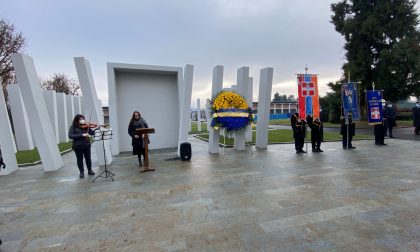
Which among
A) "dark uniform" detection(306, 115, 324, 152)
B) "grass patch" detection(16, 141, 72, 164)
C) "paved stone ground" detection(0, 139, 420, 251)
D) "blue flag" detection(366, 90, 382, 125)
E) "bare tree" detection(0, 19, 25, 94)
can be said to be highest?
"bare tree" detection(0, 19, 25, 94)

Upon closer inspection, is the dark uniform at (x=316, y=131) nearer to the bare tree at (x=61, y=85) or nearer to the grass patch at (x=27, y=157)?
the grass patch at (x=27, y=157)

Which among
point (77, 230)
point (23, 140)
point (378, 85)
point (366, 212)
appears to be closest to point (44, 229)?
point (77, 230)

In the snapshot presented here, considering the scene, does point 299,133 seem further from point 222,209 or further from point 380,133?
point 222,209

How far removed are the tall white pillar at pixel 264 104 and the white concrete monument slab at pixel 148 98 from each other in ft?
12.8

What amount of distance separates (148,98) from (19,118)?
8124 millimetres

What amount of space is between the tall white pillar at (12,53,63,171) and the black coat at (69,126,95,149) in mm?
1898

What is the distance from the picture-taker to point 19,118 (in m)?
14.9

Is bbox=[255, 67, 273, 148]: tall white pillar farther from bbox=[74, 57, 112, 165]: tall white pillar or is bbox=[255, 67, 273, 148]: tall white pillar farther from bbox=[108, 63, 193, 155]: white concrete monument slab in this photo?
bbox=[74, 57, 112, 165]: tall white pillar

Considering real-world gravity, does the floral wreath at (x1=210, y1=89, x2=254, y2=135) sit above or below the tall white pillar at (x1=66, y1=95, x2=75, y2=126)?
below

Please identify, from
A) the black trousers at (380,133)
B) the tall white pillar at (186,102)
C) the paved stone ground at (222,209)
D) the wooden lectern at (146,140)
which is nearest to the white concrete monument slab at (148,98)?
the tall white pillar at (186,102)

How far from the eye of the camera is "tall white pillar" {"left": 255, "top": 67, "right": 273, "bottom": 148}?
464 inches

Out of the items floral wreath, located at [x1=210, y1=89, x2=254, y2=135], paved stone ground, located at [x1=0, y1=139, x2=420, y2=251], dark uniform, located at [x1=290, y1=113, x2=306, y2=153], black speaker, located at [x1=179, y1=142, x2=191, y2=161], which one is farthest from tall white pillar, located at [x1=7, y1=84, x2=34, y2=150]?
dark uniform, located at [x1=290, y1=113, x2=306, y2=153]

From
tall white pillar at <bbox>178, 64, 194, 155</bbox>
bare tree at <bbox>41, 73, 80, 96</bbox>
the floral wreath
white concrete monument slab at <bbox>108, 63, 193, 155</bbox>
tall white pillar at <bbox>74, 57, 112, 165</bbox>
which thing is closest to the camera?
tall white pillar at <bbox>74, 57, 112, 165</bbox>

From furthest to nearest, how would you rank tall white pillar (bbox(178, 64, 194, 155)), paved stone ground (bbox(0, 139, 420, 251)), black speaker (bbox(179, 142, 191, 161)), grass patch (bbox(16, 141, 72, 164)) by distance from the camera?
grass patch (bbox(16, 141, 72, 164))
tall white pillar (bbox(178, 64, 194, 155))
black speaker (bbox(179, 142, 191, 161))
paved stone ground (bbox(0, 139, 420, 251))
